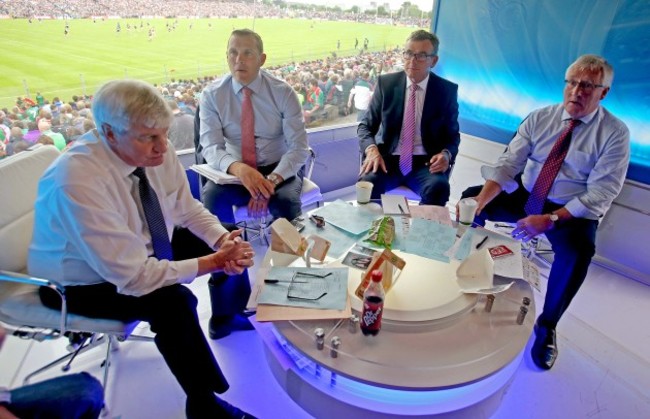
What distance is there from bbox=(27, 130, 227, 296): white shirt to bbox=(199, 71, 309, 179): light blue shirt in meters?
1.09

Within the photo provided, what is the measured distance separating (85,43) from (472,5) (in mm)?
3343

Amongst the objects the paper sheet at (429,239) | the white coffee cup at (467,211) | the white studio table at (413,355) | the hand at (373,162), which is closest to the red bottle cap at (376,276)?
the white studio table at (413,355)

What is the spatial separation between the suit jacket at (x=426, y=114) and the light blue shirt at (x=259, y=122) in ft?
2.05

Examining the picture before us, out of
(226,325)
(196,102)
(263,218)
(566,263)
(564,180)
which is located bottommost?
(226,325)

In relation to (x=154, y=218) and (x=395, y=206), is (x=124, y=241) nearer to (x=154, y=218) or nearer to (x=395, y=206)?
(x=154, y=218)

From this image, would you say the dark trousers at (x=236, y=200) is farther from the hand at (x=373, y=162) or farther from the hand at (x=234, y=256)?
the hand at (x=234, y=256)

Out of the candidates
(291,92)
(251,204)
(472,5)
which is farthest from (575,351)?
(472,5)

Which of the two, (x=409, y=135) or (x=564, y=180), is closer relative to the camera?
(x=564, y=180)

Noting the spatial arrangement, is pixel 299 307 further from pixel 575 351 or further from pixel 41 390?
pixel 575 351

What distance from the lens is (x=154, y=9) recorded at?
3.05 m

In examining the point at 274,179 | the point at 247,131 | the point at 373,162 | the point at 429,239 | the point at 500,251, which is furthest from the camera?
the point at 373,162

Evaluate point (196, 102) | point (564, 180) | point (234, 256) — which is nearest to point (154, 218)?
point (234, 256)

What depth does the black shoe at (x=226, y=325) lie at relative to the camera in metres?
2.19

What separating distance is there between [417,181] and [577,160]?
3.42 feet
